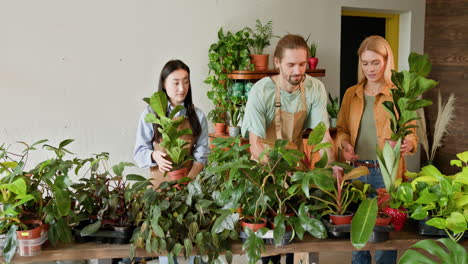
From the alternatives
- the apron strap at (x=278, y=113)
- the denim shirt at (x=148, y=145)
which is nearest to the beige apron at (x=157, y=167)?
the denim shirt at (x=148, y=145)

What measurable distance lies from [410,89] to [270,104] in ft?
2.47

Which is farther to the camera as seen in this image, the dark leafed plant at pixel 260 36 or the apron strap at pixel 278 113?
the dark leafed plant at pixel 260 36

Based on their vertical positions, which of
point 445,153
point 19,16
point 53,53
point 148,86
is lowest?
point 445,153

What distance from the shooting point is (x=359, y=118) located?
9.27ft

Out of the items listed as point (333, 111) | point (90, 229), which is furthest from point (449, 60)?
point (90, 229)

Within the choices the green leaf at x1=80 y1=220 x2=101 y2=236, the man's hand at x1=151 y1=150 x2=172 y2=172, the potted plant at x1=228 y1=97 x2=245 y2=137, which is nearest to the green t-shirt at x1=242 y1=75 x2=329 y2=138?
the man's hand at x1=151 y1=150 x2=172 y2=172

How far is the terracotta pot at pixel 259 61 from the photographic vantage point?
4.54 m

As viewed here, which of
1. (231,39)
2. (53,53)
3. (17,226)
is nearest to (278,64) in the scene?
(17,226)

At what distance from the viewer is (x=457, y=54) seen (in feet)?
16.8

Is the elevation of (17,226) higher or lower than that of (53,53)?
lower

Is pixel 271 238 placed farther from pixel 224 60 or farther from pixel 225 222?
pixel 224 60

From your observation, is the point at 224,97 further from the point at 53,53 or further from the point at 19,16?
the point at 19,16

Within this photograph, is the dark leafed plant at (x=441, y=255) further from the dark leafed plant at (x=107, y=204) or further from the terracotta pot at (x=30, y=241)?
the terracotta pot at (x=30, y=241)

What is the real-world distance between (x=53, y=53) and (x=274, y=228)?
2.92m
